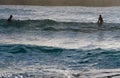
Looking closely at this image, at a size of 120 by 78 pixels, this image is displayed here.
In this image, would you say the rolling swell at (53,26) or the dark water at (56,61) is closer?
the dark water at (56,61)

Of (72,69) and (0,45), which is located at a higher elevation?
(0,45)

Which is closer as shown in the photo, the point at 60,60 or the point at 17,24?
the point at 60,60

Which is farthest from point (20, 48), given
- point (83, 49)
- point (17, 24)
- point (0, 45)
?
point (17, 24)

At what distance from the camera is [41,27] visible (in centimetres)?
3266

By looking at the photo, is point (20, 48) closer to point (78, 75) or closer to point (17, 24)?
point (78, 75)

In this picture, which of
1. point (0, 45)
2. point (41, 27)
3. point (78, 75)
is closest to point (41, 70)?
point (78, 75)

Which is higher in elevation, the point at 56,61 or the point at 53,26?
the point at 53,26

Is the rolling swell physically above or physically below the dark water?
above

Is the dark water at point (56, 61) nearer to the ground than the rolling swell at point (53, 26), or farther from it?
nearer to the ground

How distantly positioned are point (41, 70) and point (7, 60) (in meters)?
2.66

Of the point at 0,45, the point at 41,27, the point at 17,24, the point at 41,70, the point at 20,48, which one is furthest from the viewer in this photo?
the point at 17,24

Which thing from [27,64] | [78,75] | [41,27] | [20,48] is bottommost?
[78,75]

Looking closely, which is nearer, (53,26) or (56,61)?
(56,61)

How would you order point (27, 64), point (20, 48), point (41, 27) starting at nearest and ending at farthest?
point (27, 64) → point (20, 48) → point (41, 27)
